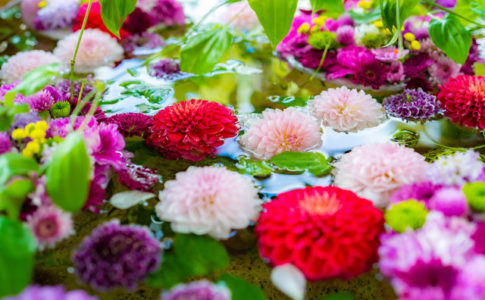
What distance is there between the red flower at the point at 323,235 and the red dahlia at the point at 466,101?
16.6 inches

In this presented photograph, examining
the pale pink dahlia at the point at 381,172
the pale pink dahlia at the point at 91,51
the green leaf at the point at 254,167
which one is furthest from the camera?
the pale pink dahlia at the point at 91,51

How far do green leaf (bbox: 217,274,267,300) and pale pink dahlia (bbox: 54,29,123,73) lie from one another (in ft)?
2.66

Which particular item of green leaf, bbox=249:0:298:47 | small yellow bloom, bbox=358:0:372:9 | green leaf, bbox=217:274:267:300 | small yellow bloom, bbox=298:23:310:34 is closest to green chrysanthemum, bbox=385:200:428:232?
green leaf, bbox=217:274:267:300

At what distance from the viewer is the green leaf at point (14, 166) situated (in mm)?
612

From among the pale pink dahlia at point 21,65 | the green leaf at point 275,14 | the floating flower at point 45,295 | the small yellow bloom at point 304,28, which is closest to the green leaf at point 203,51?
the green leaf at point 275,14

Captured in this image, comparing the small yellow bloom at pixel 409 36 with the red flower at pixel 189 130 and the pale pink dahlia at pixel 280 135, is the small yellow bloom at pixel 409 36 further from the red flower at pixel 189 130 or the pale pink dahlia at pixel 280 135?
the red flower at pixel 189 130

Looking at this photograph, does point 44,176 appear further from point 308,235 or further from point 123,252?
point 308,235

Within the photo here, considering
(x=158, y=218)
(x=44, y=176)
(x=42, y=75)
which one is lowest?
(x=158, y=218)

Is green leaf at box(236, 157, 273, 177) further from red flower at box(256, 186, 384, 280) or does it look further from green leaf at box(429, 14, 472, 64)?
green leaf at box(429, 14, 472, 64)

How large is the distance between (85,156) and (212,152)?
0.36 m

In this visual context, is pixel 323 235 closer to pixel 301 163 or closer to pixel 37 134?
pixel 301 163

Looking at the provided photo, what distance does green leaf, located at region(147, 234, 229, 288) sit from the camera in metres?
0.69

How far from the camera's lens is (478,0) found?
1110mm

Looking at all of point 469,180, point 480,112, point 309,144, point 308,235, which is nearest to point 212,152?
point 309,144
